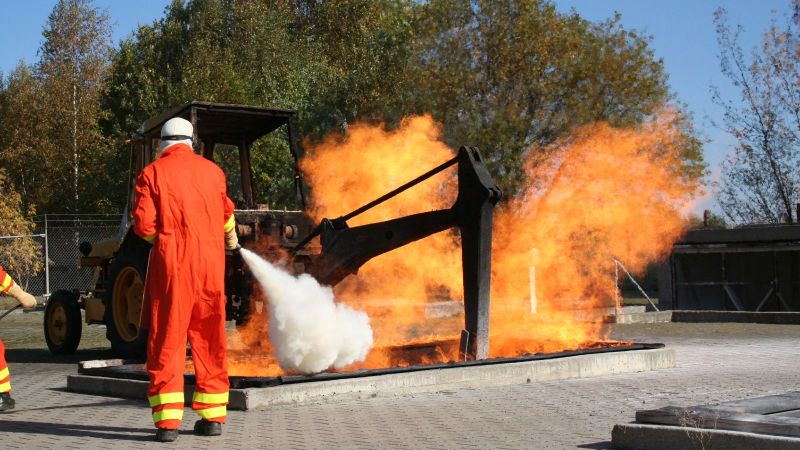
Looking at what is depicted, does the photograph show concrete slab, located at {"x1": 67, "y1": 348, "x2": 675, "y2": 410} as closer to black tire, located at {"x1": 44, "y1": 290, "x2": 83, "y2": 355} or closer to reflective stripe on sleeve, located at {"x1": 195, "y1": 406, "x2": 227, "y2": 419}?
reflective stripe on sleeve, located at {"x1": 195, "y1": 406, "x2": 227, "y2": 419}

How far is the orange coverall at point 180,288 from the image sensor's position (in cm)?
746

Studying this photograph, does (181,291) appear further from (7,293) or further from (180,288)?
(7,293)

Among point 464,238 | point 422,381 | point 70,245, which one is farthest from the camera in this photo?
point 70,245

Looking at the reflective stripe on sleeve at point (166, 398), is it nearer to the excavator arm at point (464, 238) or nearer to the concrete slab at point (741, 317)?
the excavator arm at point (464, 238)

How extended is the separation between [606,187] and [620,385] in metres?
4.89

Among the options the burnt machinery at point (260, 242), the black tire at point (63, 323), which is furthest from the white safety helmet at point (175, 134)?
the black tire at point (63, 323)

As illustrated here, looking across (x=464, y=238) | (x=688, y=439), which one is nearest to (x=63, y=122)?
(x=464, y=238)

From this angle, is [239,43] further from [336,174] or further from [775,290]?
[336,174]

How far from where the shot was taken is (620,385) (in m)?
10.5

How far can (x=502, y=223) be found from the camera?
53.6 ft

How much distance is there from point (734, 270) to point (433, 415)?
24828 millimetres

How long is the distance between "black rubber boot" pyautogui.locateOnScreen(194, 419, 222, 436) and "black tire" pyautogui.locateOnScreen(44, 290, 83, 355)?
8283 mm

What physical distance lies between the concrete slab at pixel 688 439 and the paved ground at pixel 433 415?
0.26 m

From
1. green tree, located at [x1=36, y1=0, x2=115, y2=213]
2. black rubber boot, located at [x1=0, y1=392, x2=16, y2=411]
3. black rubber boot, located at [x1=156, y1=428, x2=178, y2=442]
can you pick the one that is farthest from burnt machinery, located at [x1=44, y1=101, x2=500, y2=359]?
green tree, located at [x1=36, y1=0, x2=115, y2=213]
